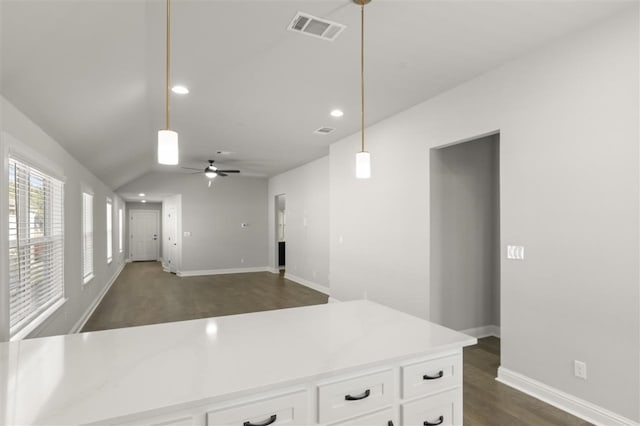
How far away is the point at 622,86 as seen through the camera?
240 cm

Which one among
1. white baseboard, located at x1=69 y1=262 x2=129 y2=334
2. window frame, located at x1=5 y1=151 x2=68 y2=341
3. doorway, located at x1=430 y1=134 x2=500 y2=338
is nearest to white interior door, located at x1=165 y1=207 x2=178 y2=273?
white baseboard, located at x1=69 y1=262 x2=129 y2=334

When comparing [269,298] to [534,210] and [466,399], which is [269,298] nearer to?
[466,399]

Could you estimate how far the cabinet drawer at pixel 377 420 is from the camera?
150 centimetres

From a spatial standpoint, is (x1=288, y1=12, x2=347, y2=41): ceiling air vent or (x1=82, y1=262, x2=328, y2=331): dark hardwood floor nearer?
(x1=288, y1=12, x2=347, y2=41): ceiling air vent

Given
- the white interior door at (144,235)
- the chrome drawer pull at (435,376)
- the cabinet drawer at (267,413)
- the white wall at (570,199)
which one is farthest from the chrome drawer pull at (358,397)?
the white interior door at (144,235)

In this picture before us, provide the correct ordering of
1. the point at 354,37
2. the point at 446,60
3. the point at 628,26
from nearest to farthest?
the point at 628,26 → the point at 354,37 → the point at 446,60

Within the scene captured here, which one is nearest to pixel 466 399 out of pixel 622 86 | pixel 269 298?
pixel 622 86

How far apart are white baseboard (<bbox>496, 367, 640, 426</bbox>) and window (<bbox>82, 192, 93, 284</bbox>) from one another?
558cm

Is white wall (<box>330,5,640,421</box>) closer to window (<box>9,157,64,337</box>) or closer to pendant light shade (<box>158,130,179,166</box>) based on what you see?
pendant light shade (<box>158,130,179,166</box>)


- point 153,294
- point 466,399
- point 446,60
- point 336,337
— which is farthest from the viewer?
point 153,294

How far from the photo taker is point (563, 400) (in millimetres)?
2695

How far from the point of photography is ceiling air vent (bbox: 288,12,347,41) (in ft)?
7.98

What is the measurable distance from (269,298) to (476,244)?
12.8ft

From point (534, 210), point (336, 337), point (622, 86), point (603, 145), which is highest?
point (622, 86)
